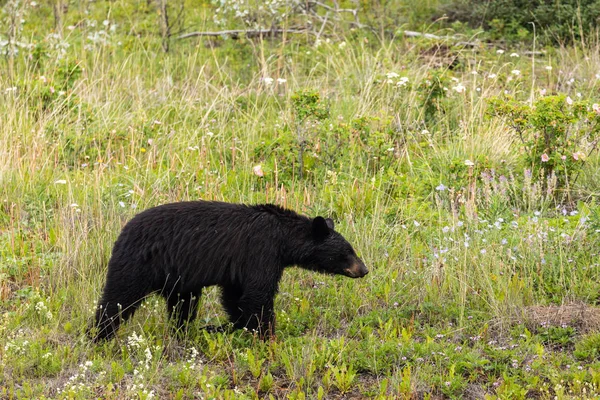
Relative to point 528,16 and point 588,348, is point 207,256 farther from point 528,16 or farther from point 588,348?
point 528,16

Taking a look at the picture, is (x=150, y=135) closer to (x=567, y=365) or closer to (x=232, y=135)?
(x=232, y=135)

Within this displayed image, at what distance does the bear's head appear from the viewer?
17.9 ft

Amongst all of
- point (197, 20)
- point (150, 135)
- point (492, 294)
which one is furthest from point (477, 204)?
point (197, 20)

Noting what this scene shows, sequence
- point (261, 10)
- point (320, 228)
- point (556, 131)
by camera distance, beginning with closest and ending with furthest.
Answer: point (320, 228) → point (556, 131) → point (261, 10)

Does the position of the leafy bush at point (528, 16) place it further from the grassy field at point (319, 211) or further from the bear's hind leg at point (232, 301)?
the bear's hind leg at point (232, 301)

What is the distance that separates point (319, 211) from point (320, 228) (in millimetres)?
1784

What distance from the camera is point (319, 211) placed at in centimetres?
718

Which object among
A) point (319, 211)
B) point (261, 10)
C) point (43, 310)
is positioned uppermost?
point (261, 10)

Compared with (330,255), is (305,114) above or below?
above

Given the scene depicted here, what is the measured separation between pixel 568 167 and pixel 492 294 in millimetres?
2309

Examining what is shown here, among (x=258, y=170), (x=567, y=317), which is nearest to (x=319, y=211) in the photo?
(x=258, y=170)

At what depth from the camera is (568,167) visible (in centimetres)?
741

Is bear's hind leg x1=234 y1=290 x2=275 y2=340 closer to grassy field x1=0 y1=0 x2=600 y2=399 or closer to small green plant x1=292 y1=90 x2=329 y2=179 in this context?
grassy field x1=0 y1=0 x2=600 y2=399

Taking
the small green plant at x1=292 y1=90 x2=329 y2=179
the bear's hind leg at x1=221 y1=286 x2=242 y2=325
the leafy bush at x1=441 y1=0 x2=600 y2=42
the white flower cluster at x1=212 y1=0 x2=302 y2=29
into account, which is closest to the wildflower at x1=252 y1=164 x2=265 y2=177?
the small green plant at x1=292 y1=90 x2=329 y2=179
